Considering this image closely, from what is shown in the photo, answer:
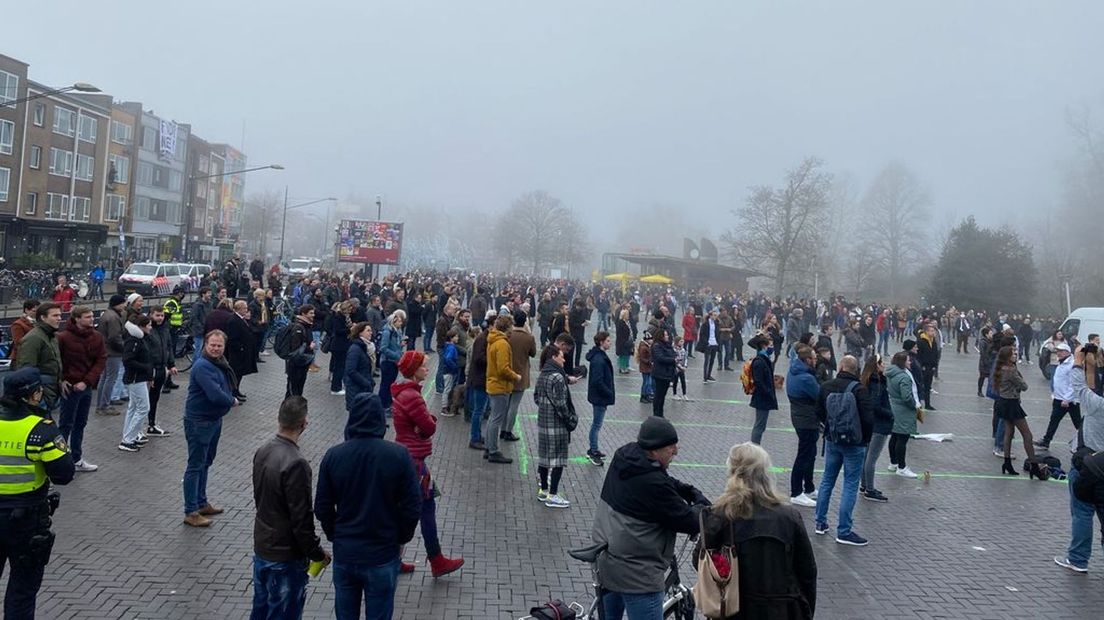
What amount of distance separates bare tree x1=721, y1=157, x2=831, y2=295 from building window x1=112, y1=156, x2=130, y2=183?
45006 millimetres

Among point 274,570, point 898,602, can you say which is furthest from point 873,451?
point 274,570

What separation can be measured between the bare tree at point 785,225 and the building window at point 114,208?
45.0m

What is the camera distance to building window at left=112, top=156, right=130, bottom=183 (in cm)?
5728

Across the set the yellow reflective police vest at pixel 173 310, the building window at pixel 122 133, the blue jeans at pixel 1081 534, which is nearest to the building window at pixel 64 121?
the building window at pixel 122 133

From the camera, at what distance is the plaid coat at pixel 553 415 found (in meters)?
8.43

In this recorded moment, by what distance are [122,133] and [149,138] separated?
17.3ft

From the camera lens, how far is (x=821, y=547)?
25.4ft

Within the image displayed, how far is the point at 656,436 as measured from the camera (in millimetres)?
4418

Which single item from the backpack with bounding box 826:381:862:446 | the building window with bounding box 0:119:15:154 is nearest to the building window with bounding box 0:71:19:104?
the building window with bounding box 0:119:15:154

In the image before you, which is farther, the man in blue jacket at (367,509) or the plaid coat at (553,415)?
the plaid coat at (553,415)

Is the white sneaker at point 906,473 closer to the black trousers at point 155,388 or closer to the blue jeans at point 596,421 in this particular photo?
the blue jeans at point 596,421

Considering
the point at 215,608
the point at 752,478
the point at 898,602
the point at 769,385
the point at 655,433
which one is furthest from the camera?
the point at 769,385

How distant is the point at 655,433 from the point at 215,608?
3532 mm

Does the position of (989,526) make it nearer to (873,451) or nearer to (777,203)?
(873,451)
